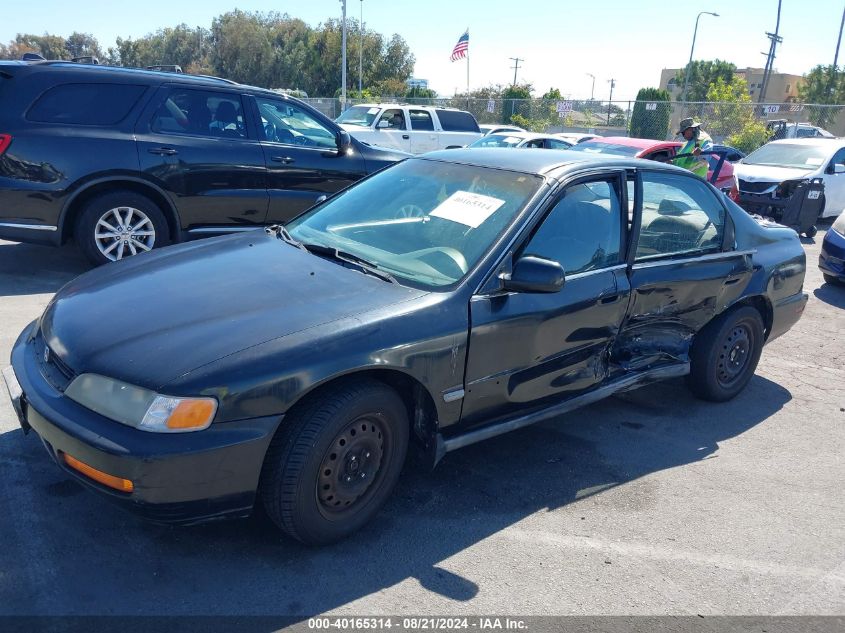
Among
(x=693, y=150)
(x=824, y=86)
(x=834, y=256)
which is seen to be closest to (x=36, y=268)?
(x=693, y=150)

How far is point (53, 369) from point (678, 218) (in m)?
3.55

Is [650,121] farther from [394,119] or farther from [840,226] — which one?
[840,226]

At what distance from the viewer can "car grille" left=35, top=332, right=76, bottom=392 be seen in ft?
9.32

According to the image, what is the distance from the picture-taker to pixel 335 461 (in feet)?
9.65

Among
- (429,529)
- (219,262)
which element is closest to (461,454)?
(429,529)

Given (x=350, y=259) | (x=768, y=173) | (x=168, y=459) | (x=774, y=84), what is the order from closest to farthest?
(x=168, y=459), (x=350, y=259), (x=768, y=173), (x=774, y=84)

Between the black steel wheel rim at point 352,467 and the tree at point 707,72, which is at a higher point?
the tree at point 707,72

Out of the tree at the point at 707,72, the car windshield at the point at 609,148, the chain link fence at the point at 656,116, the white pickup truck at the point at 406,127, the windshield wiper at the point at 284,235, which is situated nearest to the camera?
the windshield wiper at the point at 284,235

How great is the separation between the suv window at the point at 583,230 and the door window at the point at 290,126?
4.33 m

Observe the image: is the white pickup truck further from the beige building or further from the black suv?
the beige building

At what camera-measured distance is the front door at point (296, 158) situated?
7312 mm

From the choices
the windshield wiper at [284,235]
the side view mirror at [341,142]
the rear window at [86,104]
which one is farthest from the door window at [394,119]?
the windshield wiper at [284,235]

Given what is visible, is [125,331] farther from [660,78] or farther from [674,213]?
[660,78]

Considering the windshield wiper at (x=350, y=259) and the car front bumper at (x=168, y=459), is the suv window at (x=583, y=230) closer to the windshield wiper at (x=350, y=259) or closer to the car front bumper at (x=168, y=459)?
the windshield wiper at (x=350, y=259)
